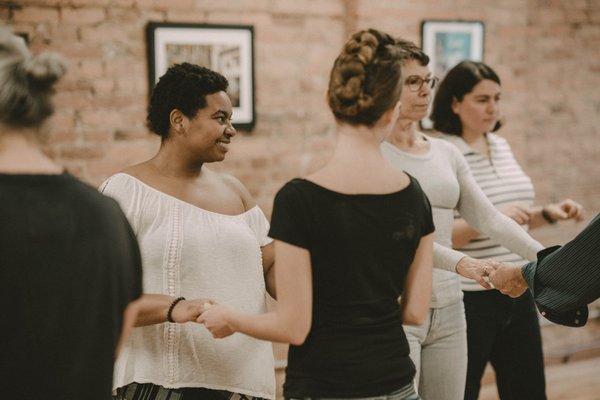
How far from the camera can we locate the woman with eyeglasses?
2281 mm

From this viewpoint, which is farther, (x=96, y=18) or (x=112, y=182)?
(x=96, y=18)

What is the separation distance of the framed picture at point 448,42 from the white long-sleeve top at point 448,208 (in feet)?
5.20

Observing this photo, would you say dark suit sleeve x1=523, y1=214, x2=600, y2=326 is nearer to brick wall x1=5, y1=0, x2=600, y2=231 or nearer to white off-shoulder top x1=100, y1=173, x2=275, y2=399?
white off-shoulder top x1=100, y1=173, x2=275, y2=399

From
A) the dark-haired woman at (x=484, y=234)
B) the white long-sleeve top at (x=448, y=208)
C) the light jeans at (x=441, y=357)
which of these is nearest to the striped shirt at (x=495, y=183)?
the dark-haired woman at (x=484, y=234)

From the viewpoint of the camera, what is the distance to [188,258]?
6.36ft

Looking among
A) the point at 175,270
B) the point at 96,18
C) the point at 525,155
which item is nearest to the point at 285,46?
the point at 96,18

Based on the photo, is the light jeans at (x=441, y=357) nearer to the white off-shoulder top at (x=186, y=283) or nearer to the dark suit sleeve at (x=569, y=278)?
the dark suit sleeve at (x=569, y=278)

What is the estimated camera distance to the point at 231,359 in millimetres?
1986

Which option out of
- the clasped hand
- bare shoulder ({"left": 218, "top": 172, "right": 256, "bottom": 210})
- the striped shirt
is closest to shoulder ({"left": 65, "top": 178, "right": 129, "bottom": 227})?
the clasped hand

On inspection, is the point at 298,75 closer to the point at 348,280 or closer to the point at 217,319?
the point at 217,319

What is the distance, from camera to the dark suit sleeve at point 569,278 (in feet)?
5.69

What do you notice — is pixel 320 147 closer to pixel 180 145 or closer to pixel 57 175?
pixel 180 145

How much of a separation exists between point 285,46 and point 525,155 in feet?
5.77

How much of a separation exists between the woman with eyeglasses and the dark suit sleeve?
12.2 inches
